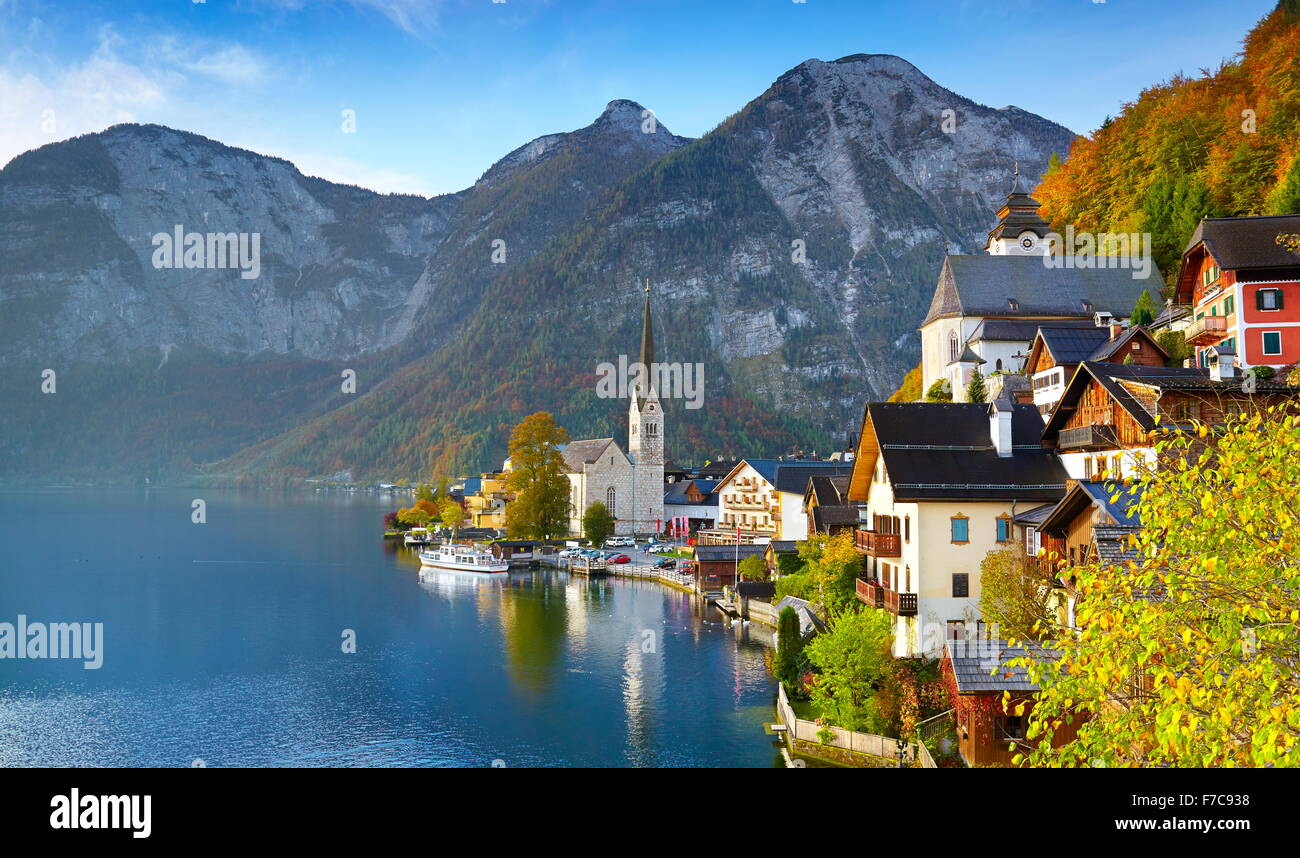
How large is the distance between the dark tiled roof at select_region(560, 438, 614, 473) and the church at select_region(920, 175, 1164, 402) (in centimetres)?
4598

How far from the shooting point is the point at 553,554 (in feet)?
313

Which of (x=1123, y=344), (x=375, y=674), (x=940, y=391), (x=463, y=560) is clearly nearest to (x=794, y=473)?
(x=940, y=391)

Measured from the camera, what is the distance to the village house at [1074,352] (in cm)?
4041

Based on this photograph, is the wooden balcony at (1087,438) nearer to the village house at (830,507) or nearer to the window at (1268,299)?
the window at (1268,299)

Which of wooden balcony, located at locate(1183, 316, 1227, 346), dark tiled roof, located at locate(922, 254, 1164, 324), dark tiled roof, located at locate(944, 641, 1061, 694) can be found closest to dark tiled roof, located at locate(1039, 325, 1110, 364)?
wooden balcony, located at locate(1183, 316, 1227, 346)

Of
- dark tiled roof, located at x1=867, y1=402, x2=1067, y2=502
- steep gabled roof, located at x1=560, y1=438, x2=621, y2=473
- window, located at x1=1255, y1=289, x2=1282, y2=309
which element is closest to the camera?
dark tiled roof, located at x1=867, y1=402, x2=1067, y2=502

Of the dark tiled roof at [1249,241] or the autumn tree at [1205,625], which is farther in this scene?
the dark tiled roof at [1249,241]

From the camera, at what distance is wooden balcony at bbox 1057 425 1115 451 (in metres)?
30.0

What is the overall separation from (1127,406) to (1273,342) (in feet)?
49.3

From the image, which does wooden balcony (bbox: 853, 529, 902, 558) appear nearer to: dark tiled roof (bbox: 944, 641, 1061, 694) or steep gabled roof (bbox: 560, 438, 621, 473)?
dark tiled roof (bbox: 944, 641, 1061, 694)

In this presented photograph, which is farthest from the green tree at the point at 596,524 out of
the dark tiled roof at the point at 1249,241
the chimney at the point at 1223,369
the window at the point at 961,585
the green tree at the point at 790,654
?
the chimney at the point at 1223,369

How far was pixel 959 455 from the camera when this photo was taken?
33.8m

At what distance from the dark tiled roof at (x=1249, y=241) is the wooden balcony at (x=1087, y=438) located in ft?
41.9
